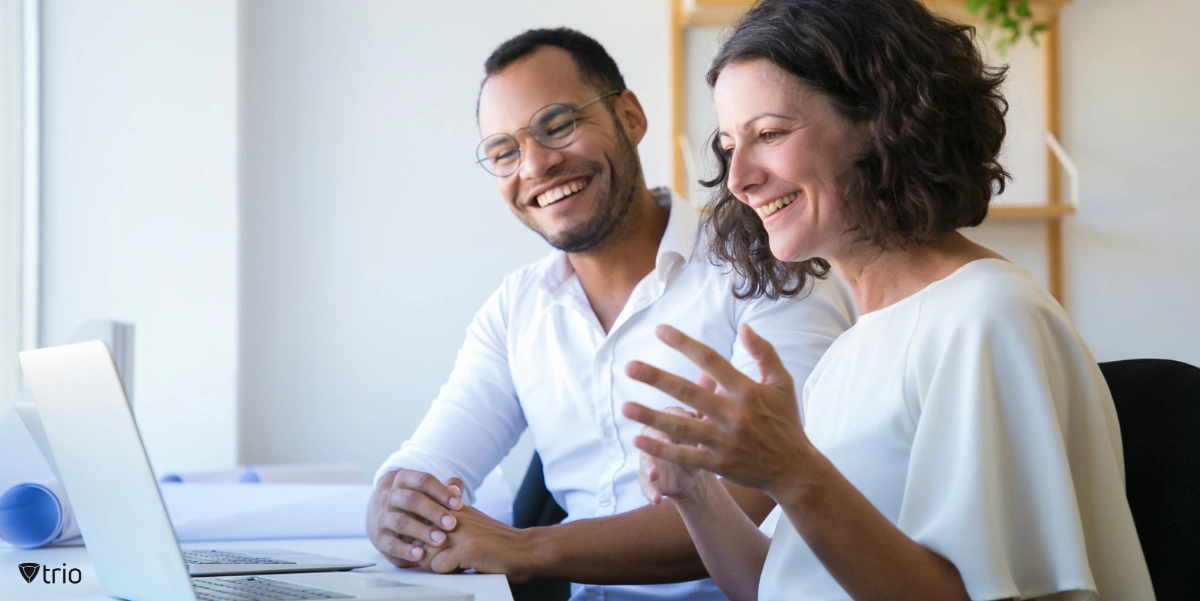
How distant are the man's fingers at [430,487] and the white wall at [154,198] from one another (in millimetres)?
1379

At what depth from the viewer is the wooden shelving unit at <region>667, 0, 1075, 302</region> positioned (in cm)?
285

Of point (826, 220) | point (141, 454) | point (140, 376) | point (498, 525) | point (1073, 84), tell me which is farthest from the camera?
point (1073, 84)

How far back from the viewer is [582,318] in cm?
175

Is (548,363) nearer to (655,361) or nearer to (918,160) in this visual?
(655,361)

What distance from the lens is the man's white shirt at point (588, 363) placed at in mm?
1560

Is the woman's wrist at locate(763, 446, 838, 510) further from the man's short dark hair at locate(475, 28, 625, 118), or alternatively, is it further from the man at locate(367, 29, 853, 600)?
the man's short dark hair at locate(475, 28, 625, 118)

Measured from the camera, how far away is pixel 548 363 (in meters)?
1.75

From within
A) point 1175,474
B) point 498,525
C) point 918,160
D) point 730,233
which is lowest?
point 498,525

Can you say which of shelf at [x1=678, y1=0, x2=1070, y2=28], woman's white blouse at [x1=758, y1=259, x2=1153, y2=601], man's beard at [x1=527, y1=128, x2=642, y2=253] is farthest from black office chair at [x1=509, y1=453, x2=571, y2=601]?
shelf at [x1=678, y1=0, x2=1070, y2=28]

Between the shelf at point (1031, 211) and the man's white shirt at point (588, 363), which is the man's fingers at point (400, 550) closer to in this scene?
the man's white shirt at point (588, 363)

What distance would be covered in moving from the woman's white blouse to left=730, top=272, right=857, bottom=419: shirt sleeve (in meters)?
0.50

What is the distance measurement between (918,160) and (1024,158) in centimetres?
219

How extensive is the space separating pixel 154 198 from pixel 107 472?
1.85 m

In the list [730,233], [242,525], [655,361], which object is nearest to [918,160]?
[730,233]
